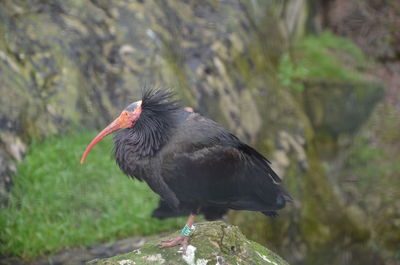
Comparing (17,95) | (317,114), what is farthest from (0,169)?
(317,114)

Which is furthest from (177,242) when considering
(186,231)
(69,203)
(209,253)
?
(69,203)

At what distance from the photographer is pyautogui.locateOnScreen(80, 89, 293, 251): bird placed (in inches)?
148

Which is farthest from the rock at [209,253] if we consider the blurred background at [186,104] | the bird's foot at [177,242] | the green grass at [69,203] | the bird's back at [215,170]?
Result: the blurred background at [186,104]

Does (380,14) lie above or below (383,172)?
above

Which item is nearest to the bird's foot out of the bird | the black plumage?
the bird

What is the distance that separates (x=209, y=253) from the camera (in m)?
3.61

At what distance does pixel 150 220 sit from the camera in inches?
218

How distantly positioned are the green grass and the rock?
1534mm

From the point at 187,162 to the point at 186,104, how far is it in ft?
9.57

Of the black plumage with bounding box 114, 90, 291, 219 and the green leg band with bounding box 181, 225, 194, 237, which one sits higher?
the black plumage with bounding box 114, 90, 291, 219

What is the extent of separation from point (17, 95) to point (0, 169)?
928 millimetres

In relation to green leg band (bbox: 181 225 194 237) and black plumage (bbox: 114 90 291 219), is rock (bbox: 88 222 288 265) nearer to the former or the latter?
green leg band (bbox: 181 225 194 237)

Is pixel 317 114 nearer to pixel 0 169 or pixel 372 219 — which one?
→ pixel 372 219

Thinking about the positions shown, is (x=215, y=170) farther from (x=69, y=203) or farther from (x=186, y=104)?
(x=186, y=104)
